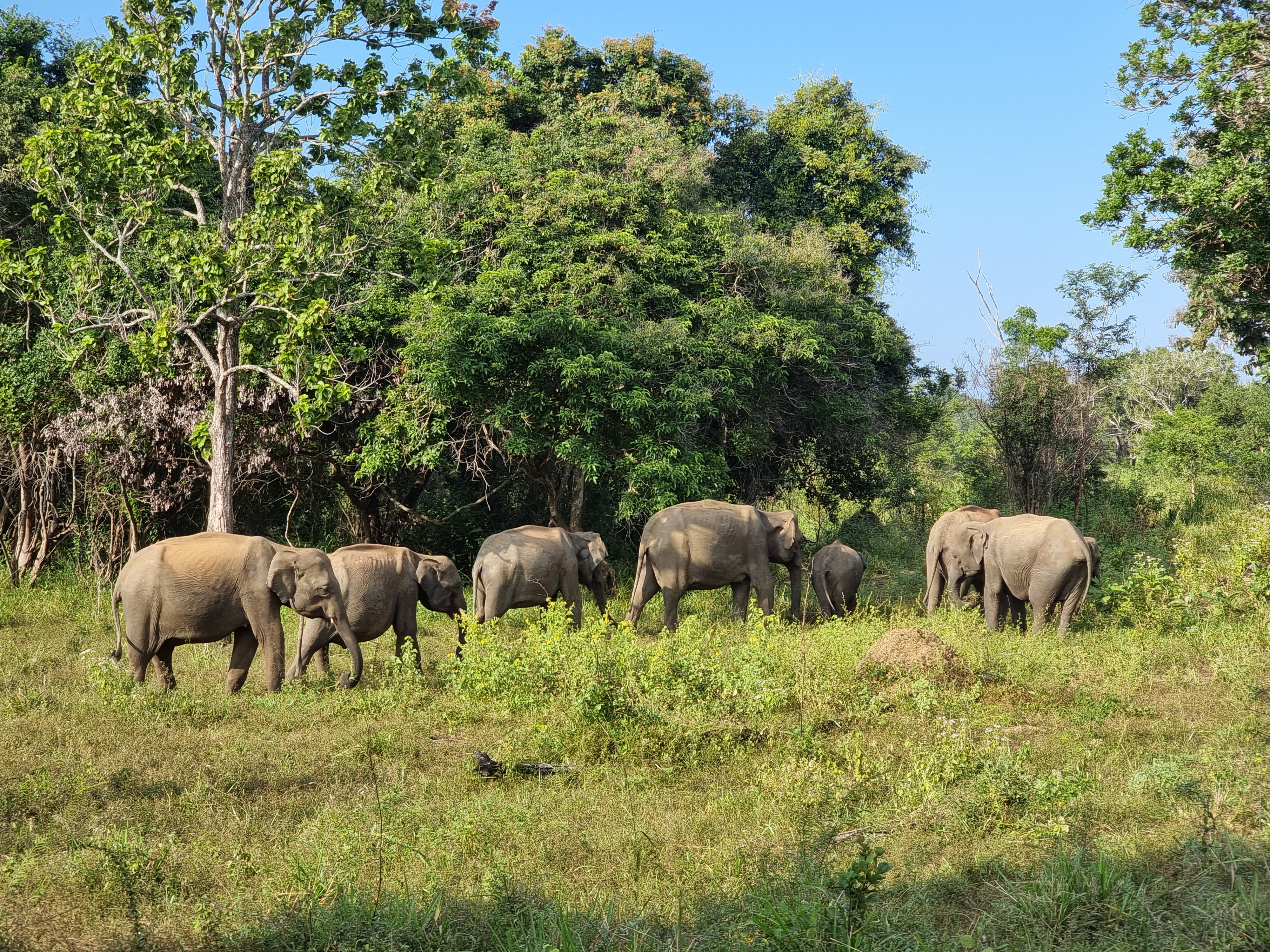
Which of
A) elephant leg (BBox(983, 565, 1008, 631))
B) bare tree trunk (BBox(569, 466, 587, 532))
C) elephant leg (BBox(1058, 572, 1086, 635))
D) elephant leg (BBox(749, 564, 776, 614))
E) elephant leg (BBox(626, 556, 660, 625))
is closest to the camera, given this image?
elephant leg (BBox(1058, 572, 1086, 635))

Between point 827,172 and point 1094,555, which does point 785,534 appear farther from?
point 827,172

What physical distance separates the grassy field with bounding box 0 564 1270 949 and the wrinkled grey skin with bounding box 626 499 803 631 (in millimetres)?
2565

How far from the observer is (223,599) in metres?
9.73

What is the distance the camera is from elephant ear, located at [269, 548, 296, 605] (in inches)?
386

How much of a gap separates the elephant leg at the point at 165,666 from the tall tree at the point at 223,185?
3.39m

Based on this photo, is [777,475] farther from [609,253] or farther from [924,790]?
[924,790]

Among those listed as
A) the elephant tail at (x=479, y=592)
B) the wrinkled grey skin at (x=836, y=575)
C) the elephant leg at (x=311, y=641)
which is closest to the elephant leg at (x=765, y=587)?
the wrinkled grey skin at (x=836, y=575)

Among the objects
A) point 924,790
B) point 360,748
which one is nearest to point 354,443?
point 360,748

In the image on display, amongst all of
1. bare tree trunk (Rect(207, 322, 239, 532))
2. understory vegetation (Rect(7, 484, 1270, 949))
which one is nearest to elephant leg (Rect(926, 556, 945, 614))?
understory vegetation (Rect(7, 484, 1270, 949))

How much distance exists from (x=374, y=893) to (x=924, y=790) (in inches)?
128

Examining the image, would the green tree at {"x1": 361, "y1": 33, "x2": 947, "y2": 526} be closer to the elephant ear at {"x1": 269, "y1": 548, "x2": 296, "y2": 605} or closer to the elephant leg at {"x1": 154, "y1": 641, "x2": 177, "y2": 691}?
the elephant ear at {"x1": 269, "y1": 548, "x2": 296, "y2": 605}

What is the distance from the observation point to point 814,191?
25188 mm

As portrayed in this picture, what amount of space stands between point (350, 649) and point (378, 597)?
4.69ft

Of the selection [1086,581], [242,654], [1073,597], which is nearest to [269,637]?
[242,654]
